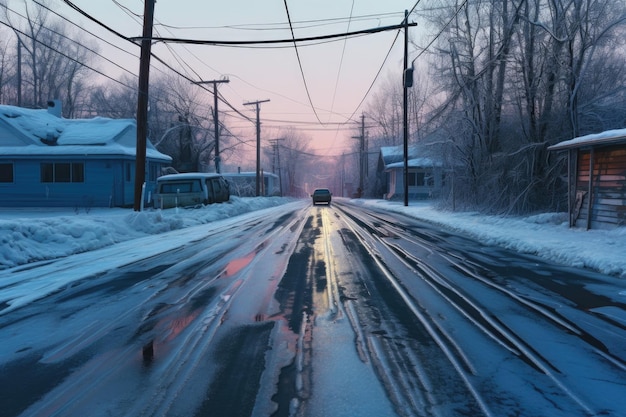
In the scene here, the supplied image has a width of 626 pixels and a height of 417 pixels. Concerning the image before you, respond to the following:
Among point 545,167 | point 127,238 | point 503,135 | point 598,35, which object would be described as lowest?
point 127,238

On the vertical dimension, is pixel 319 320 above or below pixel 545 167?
below

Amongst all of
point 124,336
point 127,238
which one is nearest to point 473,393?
point 124,336

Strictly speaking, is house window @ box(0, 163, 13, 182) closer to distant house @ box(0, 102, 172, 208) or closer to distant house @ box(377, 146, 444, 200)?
distant house @ box(0, 102, 172, 208)

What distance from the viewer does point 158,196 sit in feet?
73.6

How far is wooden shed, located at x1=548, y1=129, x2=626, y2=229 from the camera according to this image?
11.6 meters

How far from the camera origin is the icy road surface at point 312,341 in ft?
10.0

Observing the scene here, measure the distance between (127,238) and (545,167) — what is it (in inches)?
662

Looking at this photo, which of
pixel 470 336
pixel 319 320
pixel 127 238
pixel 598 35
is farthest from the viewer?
pixel 598 35

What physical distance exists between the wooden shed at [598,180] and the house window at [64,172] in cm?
2532

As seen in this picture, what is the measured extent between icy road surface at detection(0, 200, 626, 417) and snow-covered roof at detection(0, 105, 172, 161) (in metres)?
20.1

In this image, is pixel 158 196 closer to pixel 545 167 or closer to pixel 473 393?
pixel 545 167

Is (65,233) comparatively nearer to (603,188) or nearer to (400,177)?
(603,188)

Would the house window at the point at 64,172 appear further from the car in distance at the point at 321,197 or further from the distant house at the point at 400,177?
the distant house at the point at 400,177

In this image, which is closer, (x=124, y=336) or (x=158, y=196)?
(x=124, y=336)
